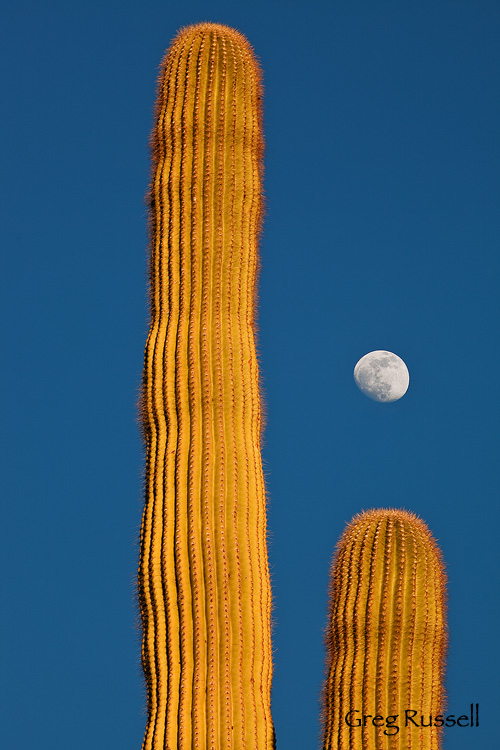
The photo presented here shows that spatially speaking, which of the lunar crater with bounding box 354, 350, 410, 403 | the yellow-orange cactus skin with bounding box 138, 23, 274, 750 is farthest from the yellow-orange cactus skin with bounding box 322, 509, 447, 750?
the lunar crater with bounding box 354, 350, 410, 403

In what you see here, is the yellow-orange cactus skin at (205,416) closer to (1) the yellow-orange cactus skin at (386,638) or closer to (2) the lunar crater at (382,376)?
(1) the yellow-orange cactus skin at (386,638)

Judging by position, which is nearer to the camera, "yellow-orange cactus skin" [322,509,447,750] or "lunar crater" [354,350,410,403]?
"yellow-orange cactus skin" [322,509,447,750]

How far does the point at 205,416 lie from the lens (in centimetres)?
728

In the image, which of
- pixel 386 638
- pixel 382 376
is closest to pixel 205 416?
pixel 386 638

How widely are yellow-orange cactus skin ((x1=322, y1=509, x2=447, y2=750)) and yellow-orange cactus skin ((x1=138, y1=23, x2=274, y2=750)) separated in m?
0.46

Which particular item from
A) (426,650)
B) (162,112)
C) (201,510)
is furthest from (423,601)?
(162,112)

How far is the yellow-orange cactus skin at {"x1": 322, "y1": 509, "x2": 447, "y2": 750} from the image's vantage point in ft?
22.1

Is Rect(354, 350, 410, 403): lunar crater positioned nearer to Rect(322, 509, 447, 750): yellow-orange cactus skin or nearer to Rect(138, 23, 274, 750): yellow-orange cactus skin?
Rect(138, 23, 274, 750): yellow-orange cactus skin

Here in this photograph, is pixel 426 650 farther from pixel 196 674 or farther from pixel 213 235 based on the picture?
pixel 213 235

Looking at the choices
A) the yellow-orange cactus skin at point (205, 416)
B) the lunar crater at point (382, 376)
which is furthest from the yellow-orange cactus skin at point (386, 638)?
the lunar crater at point (382, 376)

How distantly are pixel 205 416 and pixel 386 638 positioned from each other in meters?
1.83

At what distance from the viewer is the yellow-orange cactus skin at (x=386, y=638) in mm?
6746

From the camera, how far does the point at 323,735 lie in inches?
277

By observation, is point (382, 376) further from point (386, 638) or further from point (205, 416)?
point (386, 638)
